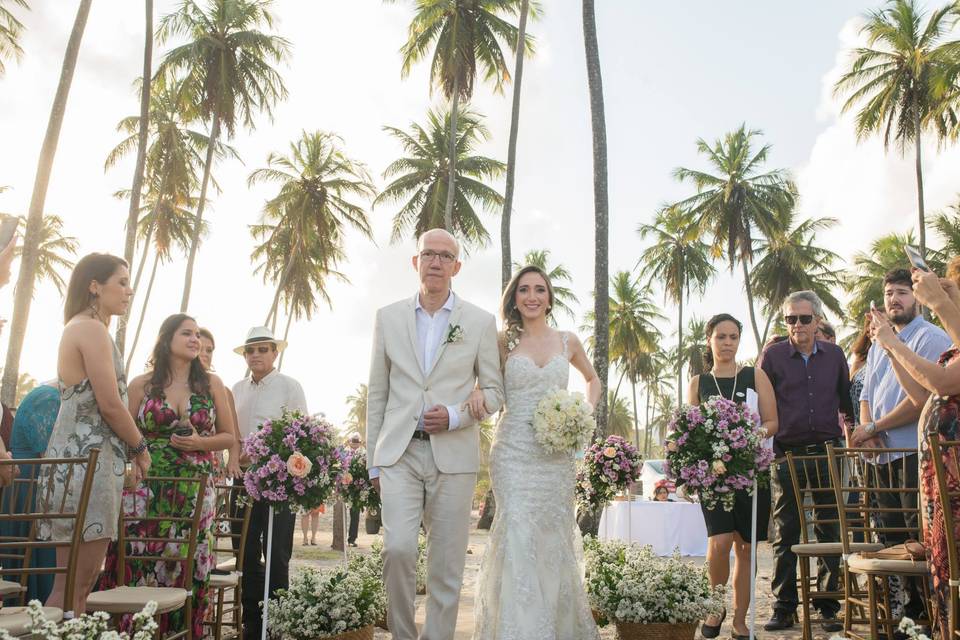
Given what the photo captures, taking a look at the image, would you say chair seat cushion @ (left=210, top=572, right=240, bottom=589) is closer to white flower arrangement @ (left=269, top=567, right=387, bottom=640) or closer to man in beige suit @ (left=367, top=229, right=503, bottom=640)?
white flower arrangement @ (left=269, top=567, right=387, bottom=640)

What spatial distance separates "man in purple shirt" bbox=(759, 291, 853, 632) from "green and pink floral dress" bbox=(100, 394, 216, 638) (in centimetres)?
430

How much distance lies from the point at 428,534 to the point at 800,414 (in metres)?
3.50

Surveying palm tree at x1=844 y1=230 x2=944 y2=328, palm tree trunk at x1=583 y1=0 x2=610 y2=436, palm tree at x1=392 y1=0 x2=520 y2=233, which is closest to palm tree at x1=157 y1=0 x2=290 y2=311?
palm tree at x1=392 y1=0 x2=520 y2=233

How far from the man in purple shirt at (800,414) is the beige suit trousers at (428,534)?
10.3ft

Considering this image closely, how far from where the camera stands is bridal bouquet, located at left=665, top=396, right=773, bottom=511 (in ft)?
17.2

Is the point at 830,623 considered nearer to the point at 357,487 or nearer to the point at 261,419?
the point at 357,487

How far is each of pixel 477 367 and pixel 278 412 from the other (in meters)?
2.49

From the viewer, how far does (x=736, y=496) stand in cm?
610

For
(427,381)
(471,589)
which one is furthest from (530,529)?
(471,589)

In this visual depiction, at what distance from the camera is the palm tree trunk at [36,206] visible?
48.8 ft

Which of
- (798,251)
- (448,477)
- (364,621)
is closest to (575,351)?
(448,477)

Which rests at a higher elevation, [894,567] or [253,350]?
[253,350]

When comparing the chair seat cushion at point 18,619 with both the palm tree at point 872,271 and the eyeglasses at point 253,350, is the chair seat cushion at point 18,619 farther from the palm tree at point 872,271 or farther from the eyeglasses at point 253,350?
the palm tree at point 872,271

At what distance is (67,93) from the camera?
49.8 ft
